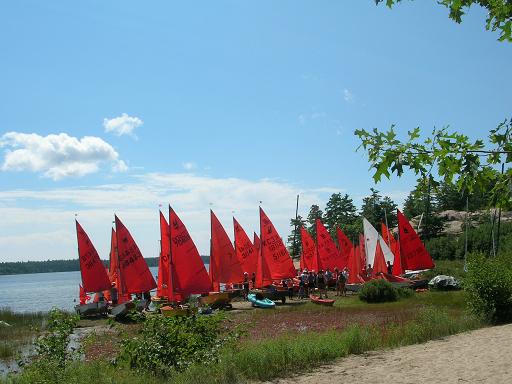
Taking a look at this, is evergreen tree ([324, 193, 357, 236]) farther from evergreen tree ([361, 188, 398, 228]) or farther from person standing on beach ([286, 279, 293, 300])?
person standing on beach ([286, 279, 293, 300])

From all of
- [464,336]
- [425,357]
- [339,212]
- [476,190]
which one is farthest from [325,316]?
[339,212]

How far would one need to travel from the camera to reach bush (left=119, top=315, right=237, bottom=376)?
9.77 meters

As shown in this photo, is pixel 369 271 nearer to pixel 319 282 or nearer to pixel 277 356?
pixel 319 282

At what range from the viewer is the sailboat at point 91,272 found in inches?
1152

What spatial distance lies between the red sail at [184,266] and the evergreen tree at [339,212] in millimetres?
68803

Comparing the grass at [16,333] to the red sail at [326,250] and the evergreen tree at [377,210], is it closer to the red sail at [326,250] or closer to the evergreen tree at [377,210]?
the red sail at [326,250]

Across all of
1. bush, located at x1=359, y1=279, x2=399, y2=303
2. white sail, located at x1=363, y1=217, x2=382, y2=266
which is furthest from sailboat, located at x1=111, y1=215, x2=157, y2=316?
white sail, located at x1=363, y1=217, x2=382, y2=266

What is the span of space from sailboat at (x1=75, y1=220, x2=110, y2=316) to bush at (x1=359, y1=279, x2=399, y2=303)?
1439cm

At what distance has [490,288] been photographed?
629 inches

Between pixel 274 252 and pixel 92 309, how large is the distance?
11.3 m

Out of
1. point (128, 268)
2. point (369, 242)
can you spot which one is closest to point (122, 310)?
point (128, 268)

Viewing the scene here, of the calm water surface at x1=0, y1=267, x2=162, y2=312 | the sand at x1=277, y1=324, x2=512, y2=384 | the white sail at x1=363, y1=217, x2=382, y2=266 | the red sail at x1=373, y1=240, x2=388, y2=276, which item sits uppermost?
the white sail at x1=363, y1=217, x2=382, y2=266

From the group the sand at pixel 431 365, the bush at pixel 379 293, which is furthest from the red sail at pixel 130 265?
the sand at pixel 431 365

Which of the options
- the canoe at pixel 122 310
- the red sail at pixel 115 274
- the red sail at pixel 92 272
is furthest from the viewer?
the red sail at pixel 92 272
